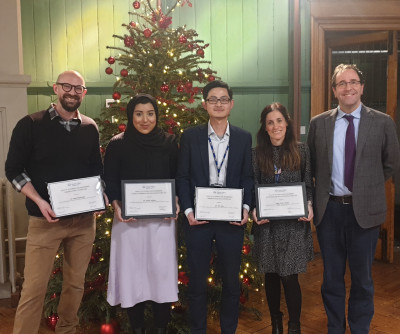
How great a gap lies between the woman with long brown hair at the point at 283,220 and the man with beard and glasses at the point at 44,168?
978 millimetres

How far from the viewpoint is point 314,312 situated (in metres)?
3.32

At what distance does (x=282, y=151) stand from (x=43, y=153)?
127 cm

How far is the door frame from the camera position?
4.41m

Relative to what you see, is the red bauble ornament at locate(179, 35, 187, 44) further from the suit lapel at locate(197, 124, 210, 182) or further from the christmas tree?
the suit lapel at locate(197, 124, 210, 182)

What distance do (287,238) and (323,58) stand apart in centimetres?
273

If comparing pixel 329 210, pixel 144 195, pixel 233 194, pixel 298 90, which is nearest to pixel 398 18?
pixel 298 90

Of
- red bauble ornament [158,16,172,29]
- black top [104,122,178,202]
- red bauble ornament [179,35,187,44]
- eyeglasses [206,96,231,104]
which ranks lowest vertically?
→ black top [104,122,178,202]

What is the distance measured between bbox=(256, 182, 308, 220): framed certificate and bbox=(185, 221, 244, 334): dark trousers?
0.17 metres

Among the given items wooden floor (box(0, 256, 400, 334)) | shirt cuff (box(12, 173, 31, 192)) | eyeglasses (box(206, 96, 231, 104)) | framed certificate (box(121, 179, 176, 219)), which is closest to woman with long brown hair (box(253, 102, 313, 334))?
eyeglasses (box(206, 96, 231, 104))

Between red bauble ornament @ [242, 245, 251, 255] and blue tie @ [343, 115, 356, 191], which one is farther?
red bauble ornament @ [242, 245, 251, 255]

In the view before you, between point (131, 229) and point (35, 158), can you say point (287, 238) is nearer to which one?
point (131, 229)

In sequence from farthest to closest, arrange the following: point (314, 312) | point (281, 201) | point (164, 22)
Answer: point (314, 312), point (164, 22), point (281, 201)

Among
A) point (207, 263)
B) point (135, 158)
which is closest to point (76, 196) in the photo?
point (135, 158)

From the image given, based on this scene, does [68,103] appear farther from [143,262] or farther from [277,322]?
[277,322]
